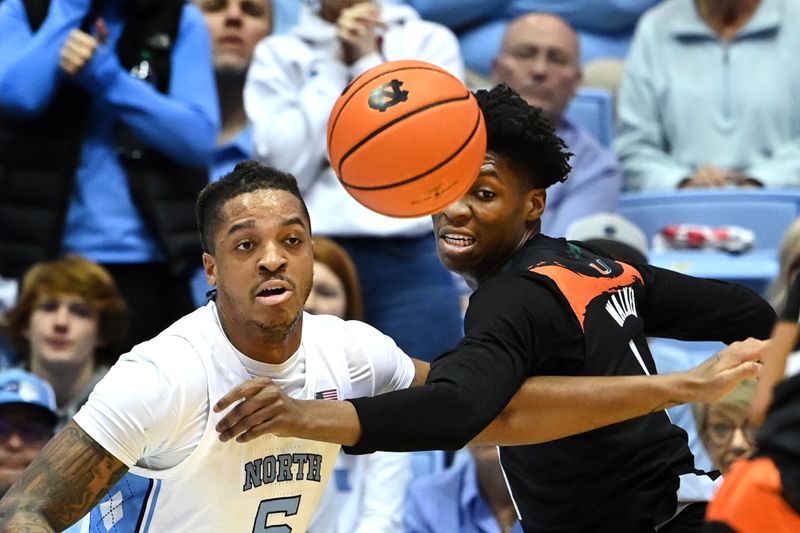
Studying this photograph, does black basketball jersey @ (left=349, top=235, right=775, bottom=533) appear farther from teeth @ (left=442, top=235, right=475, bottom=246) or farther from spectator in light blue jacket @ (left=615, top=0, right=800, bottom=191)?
spectator in light blue jacket @ (left=615, top=0, right=800, bottom=191)

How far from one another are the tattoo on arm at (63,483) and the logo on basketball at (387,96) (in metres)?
1.33

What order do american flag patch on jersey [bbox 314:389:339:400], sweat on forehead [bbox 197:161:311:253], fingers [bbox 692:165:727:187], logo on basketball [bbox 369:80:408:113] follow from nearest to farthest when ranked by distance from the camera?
sweat on forehead [bbox 197:161:311:253] → american flag patch on jersey [bbox 314:389:339:400] → logo on basketball [bbox 369:80:408:113] → fingers [bbox 692:165:727:187]

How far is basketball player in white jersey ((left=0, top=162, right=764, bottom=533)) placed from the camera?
3865 mm

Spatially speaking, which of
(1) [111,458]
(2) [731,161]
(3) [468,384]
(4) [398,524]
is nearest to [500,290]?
(3) [468,384]

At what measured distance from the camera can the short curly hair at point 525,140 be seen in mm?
4395

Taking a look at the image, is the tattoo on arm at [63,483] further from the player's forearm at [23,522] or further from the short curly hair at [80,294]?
the short curly hair at [80,294]

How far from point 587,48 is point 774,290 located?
3.06m

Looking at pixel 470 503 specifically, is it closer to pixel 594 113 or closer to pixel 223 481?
pixel 223 481

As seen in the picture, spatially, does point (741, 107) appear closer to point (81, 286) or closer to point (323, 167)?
point (323, 167)

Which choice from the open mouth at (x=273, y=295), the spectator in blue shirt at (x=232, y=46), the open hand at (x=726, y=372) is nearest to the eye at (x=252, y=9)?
the spectator in blue shirt at (x=232, y=46)

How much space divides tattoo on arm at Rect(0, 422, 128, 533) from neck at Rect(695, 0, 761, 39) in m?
4.92

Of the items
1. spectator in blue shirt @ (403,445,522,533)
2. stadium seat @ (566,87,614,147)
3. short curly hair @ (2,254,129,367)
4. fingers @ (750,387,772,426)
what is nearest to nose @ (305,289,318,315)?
short curly hair @ (2,254,129,367)

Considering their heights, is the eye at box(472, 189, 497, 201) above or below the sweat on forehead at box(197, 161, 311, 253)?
below

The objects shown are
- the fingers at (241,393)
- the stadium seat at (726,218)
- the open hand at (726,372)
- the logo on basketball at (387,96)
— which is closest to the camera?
the fingers at (241,393)
